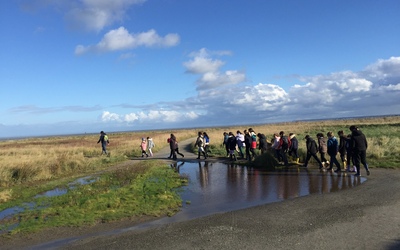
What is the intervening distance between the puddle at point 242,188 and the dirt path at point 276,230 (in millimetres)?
567

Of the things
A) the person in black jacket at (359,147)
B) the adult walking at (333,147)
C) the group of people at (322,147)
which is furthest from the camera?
the adult walking at (333,147)

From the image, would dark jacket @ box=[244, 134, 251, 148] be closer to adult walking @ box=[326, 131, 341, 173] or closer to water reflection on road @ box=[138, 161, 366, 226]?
water reflection on road @ box=[138, 161, 366, 226]

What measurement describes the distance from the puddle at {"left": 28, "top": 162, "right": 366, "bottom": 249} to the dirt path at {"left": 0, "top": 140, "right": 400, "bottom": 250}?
0.57m

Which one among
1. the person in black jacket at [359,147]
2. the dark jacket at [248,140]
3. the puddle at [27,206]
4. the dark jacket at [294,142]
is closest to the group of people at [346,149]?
the person in black jacket at [359,147]

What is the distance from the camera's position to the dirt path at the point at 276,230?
614cm

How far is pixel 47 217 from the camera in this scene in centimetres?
910

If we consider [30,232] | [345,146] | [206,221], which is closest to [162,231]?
[206,221]

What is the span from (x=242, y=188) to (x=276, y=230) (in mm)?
4853

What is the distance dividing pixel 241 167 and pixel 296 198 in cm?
760

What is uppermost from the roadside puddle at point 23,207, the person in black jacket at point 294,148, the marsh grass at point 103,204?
the person in black jacket at point 294,148

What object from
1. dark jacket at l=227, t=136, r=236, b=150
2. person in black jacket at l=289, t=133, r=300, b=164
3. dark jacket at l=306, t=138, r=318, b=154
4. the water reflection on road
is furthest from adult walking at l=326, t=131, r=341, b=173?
dark jacket at l=227, t=136, r=236, b=150

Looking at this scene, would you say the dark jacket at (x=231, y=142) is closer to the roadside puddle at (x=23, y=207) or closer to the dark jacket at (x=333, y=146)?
the dark jacket at (x=333, y=146)

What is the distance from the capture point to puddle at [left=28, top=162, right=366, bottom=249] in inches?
352

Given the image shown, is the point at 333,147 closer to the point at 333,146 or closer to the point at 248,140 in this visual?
the point at 333,146
